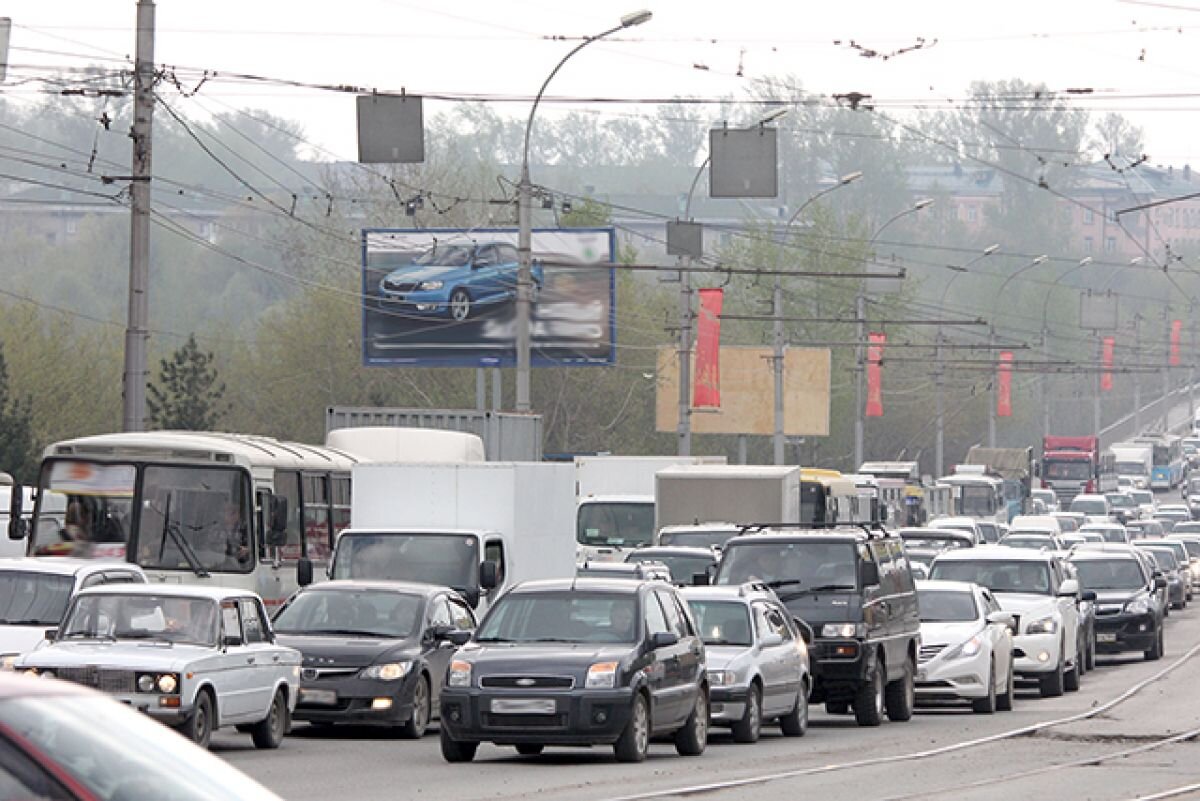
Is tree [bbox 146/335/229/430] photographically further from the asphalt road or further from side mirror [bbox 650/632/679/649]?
side mirror [bbox 650/632/679/649]

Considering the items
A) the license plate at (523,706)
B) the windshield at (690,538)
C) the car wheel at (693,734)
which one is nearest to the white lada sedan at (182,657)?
the license plate at (523,706)

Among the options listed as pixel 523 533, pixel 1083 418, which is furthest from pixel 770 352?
pixel 1083 418

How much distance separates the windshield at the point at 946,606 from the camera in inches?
1064

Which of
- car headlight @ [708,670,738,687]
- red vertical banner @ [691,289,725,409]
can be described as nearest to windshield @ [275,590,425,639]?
car headlight @ [708,670,738,687]

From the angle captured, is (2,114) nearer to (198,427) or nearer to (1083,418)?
(1083,418)

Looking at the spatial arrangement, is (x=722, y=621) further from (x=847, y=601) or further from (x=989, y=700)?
(x=989, y=700)

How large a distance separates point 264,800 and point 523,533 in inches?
887

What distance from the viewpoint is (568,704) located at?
1800cm

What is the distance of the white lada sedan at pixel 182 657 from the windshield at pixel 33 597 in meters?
0.87

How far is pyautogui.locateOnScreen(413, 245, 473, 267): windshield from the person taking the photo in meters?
61.6

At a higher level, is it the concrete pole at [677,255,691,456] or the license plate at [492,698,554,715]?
the concrete pole at [677,255,691,456]

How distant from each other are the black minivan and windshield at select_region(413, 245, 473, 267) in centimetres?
3689

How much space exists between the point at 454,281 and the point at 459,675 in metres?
43.9

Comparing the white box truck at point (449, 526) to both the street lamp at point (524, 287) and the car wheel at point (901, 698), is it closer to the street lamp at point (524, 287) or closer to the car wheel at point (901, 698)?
the car wheel at point (901, 698)
